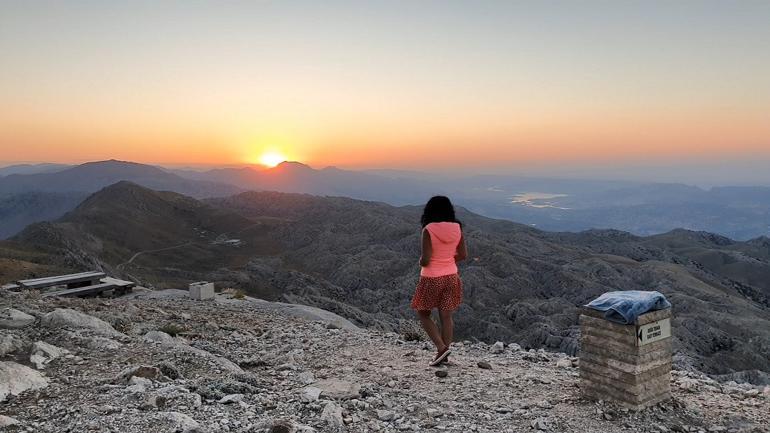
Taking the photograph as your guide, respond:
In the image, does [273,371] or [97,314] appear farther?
[97,314]

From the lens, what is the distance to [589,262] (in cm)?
6431

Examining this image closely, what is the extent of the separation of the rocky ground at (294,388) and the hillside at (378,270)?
2061 cm

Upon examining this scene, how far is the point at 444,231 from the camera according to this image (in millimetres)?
7984

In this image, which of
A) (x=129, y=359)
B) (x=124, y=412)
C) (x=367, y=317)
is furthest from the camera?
(x=367, y=317)

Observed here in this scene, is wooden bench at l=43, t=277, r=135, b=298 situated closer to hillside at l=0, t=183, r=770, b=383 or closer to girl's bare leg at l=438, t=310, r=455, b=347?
girl's bare leg at l=438, t=310, r=455, b=347

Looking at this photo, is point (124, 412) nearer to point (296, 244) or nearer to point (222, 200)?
point (296, 244)

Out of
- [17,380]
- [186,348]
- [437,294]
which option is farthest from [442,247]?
[17,380]

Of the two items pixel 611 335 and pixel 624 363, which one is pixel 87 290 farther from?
pixel 624 363

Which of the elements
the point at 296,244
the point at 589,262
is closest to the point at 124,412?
the point at 589,262

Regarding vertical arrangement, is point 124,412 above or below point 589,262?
above

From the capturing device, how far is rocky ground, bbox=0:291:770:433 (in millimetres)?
6102

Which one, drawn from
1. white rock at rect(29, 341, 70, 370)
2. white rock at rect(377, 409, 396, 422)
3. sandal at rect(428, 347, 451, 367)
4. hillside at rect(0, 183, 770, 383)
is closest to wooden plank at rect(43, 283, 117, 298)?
white rock at rect(29, 341, 70, 370)

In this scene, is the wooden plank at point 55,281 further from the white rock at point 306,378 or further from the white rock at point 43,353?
the white rock at point 306,378

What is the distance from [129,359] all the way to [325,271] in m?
56.2
